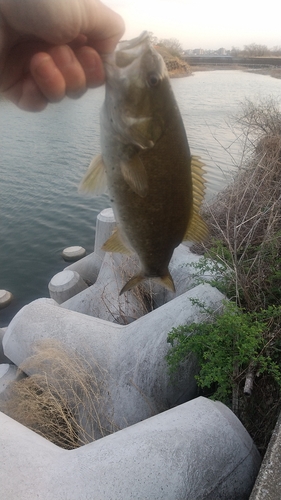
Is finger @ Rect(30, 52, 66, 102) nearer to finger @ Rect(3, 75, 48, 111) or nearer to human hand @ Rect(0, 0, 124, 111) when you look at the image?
human hand @ Rect(0, 0, 124, 111)

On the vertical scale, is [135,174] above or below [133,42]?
below

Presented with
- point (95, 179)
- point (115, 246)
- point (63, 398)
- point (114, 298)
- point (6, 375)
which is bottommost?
point (6, 375)

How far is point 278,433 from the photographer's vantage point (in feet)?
9.14

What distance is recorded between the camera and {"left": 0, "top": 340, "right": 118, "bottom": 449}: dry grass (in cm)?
416

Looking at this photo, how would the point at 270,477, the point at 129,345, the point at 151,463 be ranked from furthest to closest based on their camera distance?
the point at 129,345 → the point at 151,463 → the point at 270,477

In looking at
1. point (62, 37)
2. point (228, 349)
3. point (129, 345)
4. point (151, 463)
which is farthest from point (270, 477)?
point (62, 37)

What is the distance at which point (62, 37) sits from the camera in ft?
4.18

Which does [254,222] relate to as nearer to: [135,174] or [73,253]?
[135,174]

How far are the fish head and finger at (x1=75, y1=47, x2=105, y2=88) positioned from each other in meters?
0.04

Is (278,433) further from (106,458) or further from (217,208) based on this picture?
(217,208)

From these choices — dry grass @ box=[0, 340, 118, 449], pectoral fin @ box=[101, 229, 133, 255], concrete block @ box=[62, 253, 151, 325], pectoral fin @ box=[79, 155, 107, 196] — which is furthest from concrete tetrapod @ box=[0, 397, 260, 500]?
concrete block @ box=[62, 253, 151, 325]

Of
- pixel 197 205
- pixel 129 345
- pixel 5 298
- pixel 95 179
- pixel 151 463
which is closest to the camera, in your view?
pixel 95 179

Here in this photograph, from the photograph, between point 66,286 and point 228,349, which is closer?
point 228,349

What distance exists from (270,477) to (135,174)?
7.51ft
